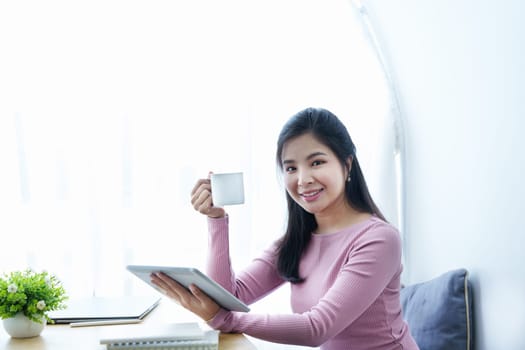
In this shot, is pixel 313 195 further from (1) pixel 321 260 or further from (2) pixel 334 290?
(2) pixel 334 290

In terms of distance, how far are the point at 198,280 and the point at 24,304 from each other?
0.40 metres

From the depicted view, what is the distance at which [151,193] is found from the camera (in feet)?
8.44

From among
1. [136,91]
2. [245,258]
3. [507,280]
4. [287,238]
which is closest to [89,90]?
[136,91]

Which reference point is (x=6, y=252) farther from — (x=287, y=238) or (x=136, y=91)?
(x=287, y=238)

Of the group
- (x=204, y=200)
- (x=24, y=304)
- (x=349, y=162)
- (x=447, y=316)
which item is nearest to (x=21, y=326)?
(x=24, y=304)

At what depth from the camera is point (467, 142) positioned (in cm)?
198

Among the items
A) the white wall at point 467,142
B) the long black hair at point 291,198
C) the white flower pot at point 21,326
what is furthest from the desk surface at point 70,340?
the white wall at point 467,142

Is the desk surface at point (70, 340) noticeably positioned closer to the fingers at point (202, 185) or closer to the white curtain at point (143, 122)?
the fingers at point (202, 185)

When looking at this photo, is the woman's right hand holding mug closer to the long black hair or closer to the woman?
the woman

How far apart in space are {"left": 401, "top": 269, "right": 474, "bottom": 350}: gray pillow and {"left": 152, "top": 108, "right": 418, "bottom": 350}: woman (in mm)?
263

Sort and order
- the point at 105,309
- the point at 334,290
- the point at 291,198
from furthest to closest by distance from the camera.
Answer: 1. the point at 291,198
2. the point at 105,309
3. the point at 334,290

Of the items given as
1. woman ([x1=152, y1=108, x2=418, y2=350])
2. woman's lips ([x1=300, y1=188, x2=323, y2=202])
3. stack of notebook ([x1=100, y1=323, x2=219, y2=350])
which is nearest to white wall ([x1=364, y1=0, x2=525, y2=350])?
woman ([x1=152, y1=108, x2=418, y2=350])

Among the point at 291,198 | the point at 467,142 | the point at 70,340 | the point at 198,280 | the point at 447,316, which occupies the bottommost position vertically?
the point at 447,316

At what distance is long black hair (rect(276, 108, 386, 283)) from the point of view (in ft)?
5.82
